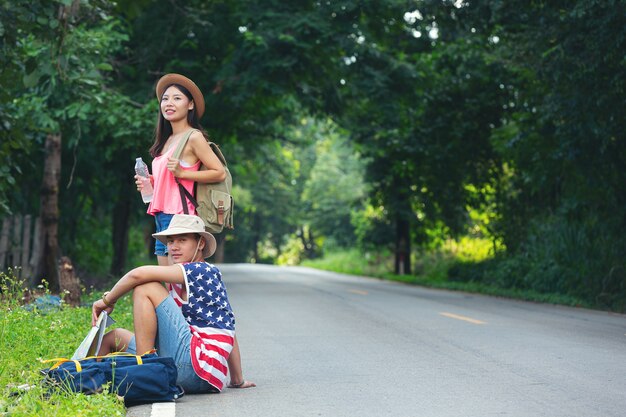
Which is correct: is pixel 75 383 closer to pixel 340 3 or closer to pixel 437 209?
pixel 340 3

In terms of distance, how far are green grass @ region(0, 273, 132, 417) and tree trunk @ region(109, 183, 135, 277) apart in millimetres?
10831

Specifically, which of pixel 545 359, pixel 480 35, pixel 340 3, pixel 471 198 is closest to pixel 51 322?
pixel 545 359

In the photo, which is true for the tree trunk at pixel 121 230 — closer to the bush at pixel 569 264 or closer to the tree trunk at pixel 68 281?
the bush at pixel 569 264

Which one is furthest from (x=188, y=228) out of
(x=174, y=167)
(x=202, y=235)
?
(x=174, y=167)

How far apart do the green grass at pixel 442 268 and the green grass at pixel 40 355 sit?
9.78 meters

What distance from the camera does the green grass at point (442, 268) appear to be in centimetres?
1925

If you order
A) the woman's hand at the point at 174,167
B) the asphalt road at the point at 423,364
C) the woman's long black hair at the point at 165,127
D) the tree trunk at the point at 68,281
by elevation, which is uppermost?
the woman's long black hair at the point at 165,127

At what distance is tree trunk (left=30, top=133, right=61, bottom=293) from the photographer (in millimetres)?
16188

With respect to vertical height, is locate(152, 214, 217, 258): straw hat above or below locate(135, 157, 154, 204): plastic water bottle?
below

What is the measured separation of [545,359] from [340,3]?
1239cm

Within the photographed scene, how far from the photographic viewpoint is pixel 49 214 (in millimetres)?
16219

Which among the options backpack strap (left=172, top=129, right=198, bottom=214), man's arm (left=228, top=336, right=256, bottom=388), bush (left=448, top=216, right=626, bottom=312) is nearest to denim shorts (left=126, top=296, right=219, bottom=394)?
man's arm (left=228, top=336, right=256, bottom=388)

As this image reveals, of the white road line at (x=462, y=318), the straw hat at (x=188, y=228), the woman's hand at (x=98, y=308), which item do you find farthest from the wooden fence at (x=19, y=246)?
the woman's hand at (x=98, y=308)

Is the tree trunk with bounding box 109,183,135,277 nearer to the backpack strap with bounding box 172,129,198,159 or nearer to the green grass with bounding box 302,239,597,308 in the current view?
the green grass with bounding box 302,239,597,308
